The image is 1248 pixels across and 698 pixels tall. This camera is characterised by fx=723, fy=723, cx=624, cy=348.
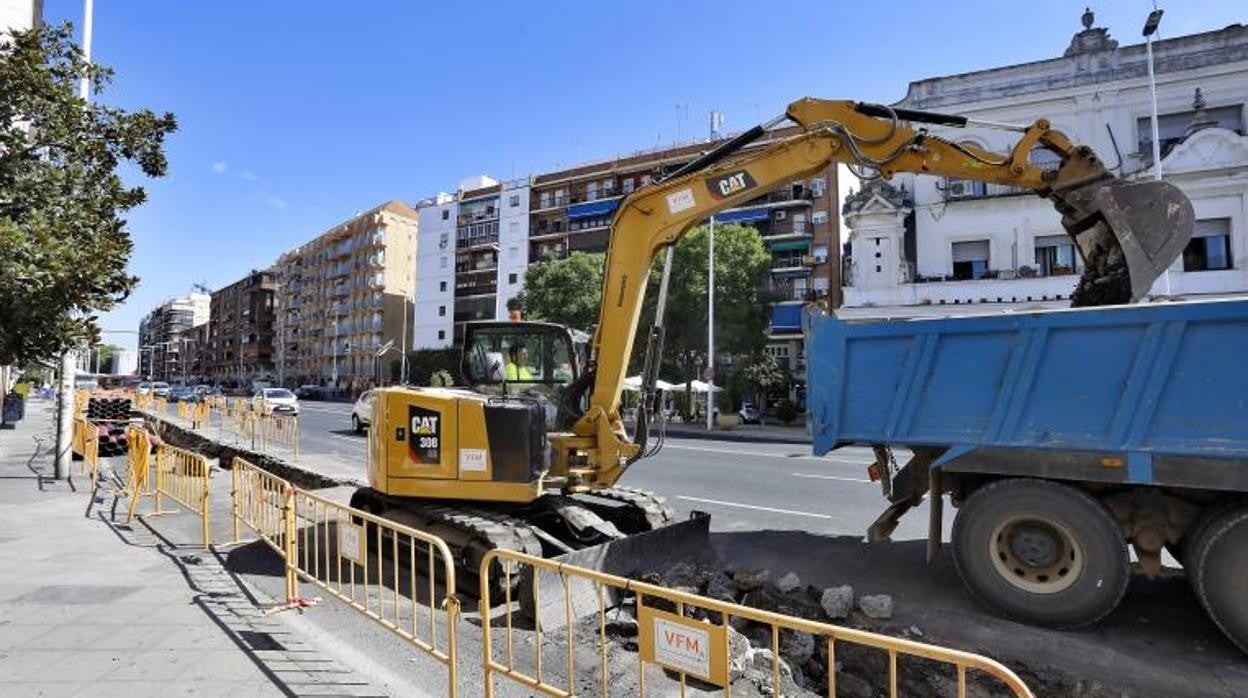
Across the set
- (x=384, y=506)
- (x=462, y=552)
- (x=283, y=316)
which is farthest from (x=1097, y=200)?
(x=283, y=316)

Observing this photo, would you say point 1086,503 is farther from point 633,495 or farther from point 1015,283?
point 1015,283

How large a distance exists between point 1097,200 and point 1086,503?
2.73m

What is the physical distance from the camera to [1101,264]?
638 cm

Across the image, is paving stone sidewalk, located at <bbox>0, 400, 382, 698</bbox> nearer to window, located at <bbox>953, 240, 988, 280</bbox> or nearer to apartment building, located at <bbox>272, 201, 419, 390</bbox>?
window, located at <bbox>953, 240, 988, 280</bbox>

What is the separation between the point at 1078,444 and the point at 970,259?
26.1m

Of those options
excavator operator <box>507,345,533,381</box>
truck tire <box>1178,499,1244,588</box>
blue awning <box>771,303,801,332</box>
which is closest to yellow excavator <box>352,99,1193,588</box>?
excavator operator <box>507,345,533,381</box>

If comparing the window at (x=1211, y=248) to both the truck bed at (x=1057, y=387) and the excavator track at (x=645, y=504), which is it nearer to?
the truck bed at (x=1057, y=387)

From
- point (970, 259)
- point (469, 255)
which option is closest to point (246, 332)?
point (469, 255)

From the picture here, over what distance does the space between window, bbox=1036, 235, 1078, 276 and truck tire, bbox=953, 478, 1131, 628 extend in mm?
25340

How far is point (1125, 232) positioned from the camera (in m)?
6.15

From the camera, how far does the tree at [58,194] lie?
5.99 m

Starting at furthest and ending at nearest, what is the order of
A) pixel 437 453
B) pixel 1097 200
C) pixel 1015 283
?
pixel 1015 283
pixel 437 453
pixel 1097 200

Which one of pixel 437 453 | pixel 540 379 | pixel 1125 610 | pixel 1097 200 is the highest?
pixel 1097 200

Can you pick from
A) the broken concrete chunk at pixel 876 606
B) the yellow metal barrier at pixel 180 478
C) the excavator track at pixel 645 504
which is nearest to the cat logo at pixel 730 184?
the excavator track at pixel 645 504
